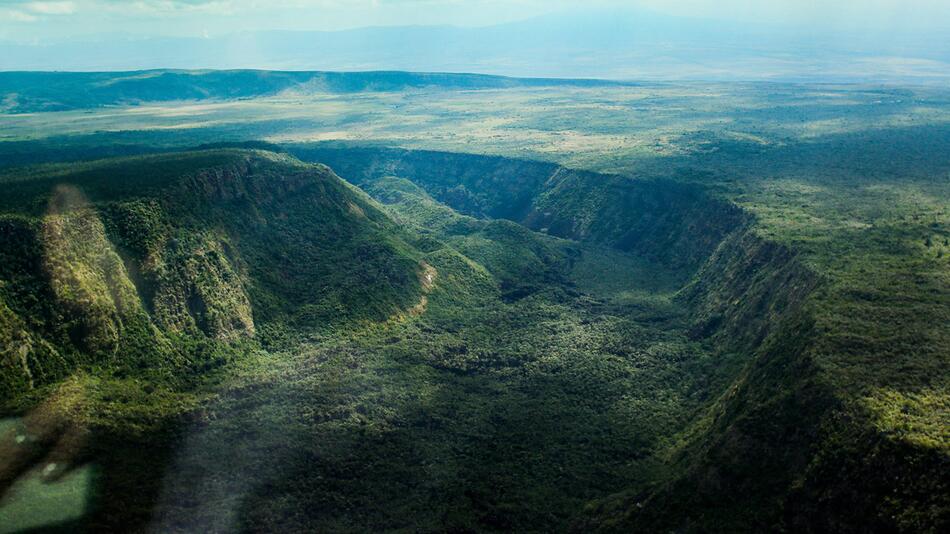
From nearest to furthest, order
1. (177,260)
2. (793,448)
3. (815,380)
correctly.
A: (793,448) < (815,380) < (177,260)

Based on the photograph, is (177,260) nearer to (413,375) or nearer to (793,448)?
(413,375)

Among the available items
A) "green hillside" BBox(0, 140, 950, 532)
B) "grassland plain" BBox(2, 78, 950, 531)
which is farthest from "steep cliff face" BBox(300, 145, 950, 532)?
"green hillside" BBox(0, 140, 950, 532)

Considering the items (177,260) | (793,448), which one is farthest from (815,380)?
(177,260)

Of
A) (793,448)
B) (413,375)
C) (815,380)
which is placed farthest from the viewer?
(413,375)

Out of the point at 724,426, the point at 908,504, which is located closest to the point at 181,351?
the point at 724,426

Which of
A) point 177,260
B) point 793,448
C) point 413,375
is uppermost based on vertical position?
point 177,260

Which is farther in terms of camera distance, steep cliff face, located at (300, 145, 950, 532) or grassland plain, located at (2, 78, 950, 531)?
grassland plain, located at (2, 78, 950, 531)

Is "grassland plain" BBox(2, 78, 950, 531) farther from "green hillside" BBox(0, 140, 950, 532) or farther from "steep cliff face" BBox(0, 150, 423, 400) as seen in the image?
"steep cliff face" BBox(0, 150, 423, 400)

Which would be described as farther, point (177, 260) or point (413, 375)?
point (177, 260)
